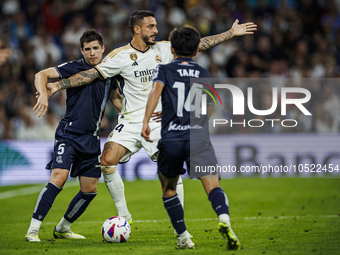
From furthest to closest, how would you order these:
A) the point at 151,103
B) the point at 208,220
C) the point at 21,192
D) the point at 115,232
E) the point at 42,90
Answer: the point at 21,192, the point at 208,220, the point at 42,90, the point at 115,232, the point at 151,103

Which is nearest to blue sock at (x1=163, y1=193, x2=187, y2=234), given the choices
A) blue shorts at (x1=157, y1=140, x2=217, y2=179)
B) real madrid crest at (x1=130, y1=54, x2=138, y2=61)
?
blue shorts at (x1=157, y1=140, x2=217, y2=179)

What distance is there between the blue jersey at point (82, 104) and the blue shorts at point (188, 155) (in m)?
1.60

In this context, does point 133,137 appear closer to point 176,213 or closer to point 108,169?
point 108,169

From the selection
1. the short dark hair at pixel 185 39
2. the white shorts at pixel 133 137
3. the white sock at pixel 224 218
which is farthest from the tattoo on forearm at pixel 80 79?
the white sock at pixel 224 218

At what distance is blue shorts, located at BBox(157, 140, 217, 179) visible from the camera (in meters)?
4.64

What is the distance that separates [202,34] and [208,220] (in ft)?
32.0

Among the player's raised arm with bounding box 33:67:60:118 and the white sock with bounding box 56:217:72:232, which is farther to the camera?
the white sock with bounding box 56:217:72:232

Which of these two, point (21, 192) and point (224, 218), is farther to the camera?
point (21, 192)

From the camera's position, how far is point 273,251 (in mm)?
4566

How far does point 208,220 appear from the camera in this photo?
24.5 feet

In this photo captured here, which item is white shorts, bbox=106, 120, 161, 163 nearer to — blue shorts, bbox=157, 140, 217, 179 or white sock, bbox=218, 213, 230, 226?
blue shorts, bbox=157, 140, 217, 179

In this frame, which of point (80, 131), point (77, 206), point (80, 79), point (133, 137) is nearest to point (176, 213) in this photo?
point (133, 137)

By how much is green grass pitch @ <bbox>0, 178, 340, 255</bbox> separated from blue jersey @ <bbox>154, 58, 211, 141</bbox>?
3.99 ft

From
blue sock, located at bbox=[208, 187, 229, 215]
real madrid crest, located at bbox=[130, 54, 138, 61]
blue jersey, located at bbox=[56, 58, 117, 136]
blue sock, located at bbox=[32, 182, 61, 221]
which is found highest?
real madrid crest, located at bbox=[130, 54, 138, 61]
